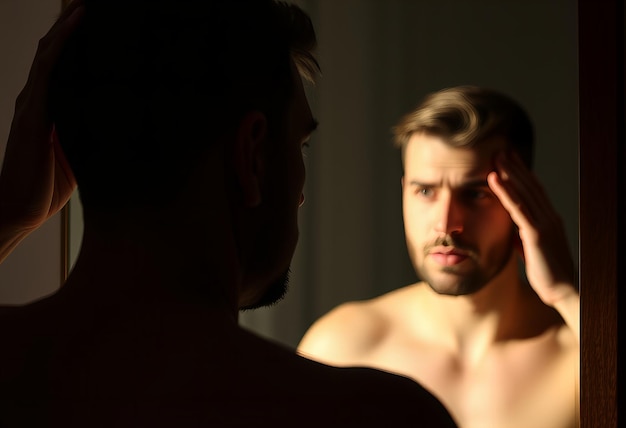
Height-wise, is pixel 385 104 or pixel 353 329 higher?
pixel 385 104

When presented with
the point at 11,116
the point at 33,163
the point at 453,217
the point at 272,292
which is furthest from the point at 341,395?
the point at 11,116

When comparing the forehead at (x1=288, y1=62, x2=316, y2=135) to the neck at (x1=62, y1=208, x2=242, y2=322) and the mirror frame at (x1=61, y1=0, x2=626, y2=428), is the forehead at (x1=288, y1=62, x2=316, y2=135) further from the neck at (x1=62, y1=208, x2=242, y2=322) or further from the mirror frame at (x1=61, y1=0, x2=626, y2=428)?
the mirror frame at (x1=61, y1=0, x2=626, y2=428)

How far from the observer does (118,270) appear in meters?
0.55

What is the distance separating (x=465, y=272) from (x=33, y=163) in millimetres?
696

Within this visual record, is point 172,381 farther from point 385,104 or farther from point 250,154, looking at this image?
point 385,104

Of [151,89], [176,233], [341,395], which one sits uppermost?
[151,89]

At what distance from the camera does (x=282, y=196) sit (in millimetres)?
658

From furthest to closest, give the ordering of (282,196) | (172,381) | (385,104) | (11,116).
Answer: (11,116), (385,104), (282,196), (172,381)

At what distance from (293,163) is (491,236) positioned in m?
0.62

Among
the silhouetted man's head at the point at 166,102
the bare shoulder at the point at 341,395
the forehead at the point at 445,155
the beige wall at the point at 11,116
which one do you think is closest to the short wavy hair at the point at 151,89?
the silhouetted man's head at the point at 166,102

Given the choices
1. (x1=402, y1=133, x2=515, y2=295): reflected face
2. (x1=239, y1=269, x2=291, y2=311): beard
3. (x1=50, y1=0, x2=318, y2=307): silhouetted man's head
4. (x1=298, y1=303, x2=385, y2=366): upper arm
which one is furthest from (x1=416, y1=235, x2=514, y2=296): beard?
(x1=50, y1=0, x2=318, y2=307): silhouetted man's head

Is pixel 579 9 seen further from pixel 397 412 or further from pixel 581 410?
pixel 397 412

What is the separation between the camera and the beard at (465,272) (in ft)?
3.93

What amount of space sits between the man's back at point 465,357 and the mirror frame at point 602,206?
0.03 metres
